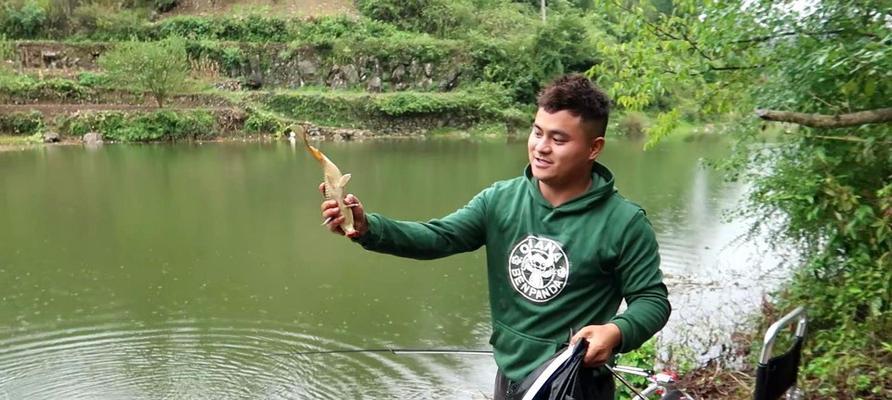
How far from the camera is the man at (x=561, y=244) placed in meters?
1.68

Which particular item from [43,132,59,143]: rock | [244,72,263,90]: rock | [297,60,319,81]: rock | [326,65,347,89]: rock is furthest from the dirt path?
[326,65,347,89]: rock

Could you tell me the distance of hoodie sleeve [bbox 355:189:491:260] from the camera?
1764 millimetres

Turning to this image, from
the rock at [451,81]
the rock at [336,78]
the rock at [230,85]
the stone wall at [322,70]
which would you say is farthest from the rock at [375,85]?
the rock at [230,85]

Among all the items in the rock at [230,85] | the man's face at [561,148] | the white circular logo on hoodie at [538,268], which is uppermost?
the man's face at [561,148]

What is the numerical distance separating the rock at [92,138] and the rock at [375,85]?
36.5ft

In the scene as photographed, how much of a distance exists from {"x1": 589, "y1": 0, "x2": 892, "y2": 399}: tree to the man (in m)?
1.32

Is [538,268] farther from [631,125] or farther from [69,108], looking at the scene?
[631,125]

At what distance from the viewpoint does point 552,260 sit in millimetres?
1729

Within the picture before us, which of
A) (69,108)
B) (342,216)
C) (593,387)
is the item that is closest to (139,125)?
(69,108)

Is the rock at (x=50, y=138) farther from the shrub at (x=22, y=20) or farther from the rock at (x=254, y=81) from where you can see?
the shrub at (x=22, y=20)

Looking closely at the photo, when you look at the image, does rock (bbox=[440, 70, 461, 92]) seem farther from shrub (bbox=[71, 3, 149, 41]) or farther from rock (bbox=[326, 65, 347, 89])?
shrub (bbox=[71, 3, 149, 41])

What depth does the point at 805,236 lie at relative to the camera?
4.20 metres

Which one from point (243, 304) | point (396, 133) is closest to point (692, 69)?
point (243, 304)

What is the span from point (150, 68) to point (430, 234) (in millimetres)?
26162
